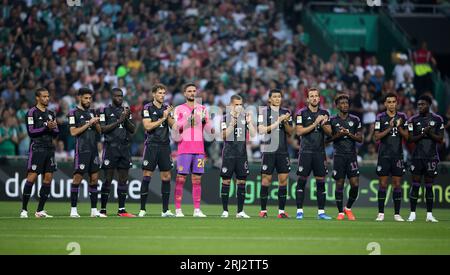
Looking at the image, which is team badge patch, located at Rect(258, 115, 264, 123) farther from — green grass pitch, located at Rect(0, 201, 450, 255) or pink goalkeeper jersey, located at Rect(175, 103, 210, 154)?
green grass pitch, located at Rect(0, 201, 450, 255)

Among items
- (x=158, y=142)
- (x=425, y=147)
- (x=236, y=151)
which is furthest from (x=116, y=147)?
(x=425, y=147)

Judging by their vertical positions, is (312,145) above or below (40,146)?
above

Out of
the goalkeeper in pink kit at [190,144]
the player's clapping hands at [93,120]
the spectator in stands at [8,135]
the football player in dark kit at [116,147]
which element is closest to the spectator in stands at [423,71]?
the spectator in stands at [8,135]

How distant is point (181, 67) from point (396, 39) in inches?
308

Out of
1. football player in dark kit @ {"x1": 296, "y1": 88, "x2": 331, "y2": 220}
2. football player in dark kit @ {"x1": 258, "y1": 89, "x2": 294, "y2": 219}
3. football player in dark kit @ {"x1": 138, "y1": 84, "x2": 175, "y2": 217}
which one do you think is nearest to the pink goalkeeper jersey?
football player in dark kit @ {"x1": 138, "y1": 84, "x2": 175, "y2": 217}

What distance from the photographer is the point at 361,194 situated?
89.3 feet

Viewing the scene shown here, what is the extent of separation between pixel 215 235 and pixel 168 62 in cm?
1527

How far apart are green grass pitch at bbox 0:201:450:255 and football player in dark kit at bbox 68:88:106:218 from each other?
714mm

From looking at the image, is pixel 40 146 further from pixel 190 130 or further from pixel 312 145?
pixel 312 145

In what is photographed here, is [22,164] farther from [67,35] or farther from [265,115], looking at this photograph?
[265,115]

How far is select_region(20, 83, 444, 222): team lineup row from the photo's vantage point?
2084 cm

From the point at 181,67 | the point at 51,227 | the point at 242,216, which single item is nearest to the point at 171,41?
the point at 181,67

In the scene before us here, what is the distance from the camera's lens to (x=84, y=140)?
68.2 feet

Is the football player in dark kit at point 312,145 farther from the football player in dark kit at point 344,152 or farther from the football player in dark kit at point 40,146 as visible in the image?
the football player in dark kit at point 40,146
